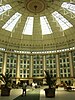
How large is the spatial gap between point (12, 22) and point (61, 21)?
1622cm

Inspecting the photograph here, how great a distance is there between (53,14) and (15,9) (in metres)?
11.6

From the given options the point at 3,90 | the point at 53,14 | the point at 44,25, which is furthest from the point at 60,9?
the point at 3,90

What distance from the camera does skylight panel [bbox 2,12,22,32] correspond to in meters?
43.0

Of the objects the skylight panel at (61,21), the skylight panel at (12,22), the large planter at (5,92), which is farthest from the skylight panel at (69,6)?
the large planter at (5,92)

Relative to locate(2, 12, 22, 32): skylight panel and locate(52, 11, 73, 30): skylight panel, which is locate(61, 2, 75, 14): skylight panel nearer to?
locate(52, 11, 73, 30): skylight panel

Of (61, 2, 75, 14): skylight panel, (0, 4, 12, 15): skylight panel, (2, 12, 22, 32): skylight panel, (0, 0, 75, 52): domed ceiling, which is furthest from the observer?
(2, 12, 22, 32): skylight panel

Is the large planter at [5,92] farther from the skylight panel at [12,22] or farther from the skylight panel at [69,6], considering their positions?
the skylight panel at [69,6]

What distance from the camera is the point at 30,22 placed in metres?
46.8

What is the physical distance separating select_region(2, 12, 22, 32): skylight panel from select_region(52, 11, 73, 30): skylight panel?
1099 cm

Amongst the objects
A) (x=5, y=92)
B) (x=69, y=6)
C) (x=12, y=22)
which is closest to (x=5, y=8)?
(x=12, y=22)

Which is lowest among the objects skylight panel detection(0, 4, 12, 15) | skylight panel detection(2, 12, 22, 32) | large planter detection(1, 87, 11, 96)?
large planter detection(1, 87, 11, 96)

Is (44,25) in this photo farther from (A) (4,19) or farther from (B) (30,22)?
(A) (4,19)

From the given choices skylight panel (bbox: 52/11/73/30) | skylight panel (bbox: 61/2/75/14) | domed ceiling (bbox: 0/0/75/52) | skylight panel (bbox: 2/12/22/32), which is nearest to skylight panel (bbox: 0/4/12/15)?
domed ceiling (bbox: 0/0/75/52)

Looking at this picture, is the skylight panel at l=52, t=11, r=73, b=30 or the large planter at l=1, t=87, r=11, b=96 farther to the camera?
the skylight panel at l=52, t=11, r=73, b=30
